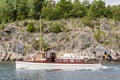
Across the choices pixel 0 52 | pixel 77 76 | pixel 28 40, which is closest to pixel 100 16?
pixel 28 40

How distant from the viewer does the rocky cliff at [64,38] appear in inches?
5571

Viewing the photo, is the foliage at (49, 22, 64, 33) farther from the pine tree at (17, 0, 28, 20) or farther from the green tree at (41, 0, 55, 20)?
the pine tree at (17, 0, 28, 20)

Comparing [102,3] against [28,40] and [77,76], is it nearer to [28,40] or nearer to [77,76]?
[28,40]

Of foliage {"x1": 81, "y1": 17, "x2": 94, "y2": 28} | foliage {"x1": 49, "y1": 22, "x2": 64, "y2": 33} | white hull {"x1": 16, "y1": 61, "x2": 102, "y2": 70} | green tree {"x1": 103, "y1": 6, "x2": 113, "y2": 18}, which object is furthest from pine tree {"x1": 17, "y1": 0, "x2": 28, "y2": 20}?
white hull {"x1": 16, "y1": 61, "x2": 102, "y2": 70}

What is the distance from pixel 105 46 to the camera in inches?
5684

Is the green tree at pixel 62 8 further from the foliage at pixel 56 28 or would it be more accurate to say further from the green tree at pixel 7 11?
the green tree at pixel 7 11

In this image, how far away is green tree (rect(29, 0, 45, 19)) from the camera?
167150mm

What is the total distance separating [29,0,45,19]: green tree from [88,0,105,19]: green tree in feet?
69.5

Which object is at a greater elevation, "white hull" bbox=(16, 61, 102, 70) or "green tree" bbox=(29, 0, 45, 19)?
"green tree" bbox=(29, 0, 45, 19)

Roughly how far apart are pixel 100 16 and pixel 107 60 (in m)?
35.4

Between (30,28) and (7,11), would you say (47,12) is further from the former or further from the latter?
(7,11)

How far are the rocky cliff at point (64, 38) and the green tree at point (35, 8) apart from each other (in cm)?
840

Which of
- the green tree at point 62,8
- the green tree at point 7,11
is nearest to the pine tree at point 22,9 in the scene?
the green tree at point 7,11

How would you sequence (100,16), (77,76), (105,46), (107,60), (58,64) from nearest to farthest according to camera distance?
(77,76), (58,64), (107,60), (105,46), (100,16)
